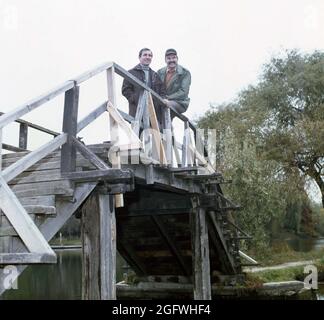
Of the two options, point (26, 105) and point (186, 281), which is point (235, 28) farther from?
point (26, 105)

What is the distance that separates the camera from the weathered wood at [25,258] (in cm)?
375

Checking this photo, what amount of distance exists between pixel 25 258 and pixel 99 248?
2.25m

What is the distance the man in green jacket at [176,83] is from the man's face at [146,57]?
2.00 feet

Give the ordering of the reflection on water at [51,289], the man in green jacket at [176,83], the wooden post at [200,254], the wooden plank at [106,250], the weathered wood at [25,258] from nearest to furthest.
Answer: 1. the weathered wood at [25,258]
2. the wooden plank at [106,250]
3. the man in green jacket at [176,83]
4. the wooden post at [200,254]
5. the reflection on water at [51,289]

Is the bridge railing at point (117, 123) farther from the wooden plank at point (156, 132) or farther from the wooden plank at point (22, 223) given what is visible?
the wooden plank at point (22, 223)

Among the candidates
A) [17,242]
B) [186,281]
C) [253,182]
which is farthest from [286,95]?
[17,242]

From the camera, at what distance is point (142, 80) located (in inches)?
315

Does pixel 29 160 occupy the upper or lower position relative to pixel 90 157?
lower

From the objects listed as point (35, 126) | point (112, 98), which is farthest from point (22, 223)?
point (35, 126)

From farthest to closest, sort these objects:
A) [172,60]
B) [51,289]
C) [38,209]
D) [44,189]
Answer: [51,289], [172,60], [44,189], [38,209]

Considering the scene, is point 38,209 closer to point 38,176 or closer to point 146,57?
point 38,176

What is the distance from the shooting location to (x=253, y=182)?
17.3 m

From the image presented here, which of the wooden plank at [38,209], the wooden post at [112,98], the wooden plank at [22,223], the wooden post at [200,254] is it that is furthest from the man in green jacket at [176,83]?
the wooden plank at [22,223]
